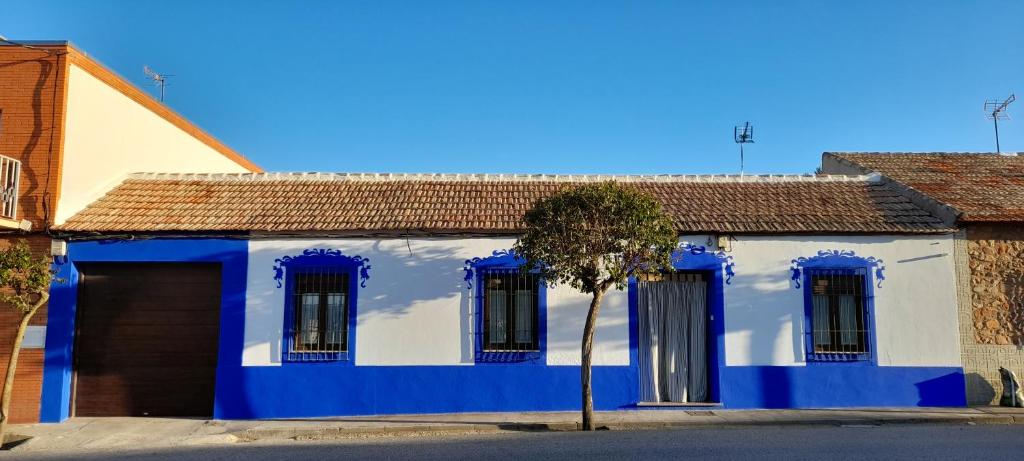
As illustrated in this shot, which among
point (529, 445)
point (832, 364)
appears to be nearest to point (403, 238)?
point (529, 445)

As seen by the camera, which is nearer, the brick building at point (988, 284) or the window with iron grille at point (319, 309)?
the window with iron grille at point (319, 309)

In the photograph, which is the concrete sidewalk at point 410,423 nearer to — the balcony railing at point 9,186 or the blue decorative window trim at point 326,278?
the blue decorative window trim at point 326,278

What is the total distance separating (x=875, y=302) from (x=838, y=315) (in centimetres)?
60

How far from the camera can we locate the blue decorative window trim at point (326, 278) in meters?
11.3

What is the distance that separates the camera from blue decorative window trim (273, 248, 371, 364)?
11344 mm

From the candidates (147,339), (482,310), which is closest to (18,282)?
(147,339)

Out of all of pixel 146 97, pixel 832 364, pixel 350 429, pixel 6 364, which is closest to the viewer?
pixel 350 429

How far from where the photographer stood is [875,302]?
11648 mm

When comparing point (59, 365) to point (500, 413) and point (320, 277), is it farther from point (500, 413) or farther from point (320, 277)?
point (500, 413)

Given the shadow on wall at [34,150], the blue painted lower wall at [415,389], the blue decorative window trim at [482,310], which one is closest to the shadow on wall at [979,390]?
the blue painted lower wall at [415,389]

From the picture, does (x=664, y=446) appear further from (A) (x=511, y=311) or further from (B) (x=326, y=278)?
(B) (x=326, y=278)

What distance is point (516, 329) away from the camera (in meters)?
11.6

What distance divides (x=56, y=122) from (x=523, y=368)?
812 centimetres

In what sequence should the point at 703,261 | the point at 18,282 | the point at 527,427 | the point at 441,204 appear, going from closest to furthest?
the point at 18,282
the point at 527,427
the point at 703,261
the point at 441,204
